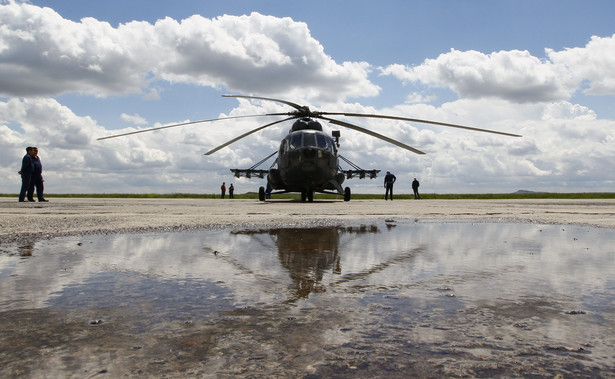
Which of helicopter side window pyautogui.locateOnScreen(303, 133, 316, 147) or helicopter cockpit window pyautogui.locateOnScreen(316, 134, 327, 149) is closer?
helicopter side window pyautogui.locateOnScreen(303, 133, 316, 147)

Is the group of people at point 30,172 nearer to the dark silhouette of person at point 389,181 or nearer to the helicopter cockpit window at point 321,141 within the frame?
the helicopter cockpit window at point 321,141

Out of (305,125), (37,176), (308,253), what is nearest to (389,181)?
(305,125)

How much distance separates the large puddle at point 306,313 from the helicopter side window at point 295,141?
14747 millimetres

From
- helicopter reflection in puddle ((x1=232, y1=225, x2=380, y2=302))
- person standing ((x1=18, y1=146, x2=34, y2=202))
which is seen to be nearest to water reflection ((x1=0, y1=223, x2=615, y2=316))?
helicopter reflection in puddle ((x1=232, y1=225, x2=380, y2=302))

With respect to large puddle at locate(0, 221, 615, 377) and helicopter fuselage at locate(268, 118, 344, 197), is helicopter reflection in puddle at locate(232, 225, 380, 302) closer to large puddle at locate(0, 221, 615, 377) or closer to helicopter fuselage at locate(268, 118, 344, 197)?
large puddle at locate(0, 221, 615, 377)

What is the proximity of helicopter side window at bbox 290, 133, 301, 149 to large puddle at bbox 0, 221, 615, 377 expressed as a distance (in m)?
14.7

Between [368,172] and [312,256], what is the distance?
80.0 feet

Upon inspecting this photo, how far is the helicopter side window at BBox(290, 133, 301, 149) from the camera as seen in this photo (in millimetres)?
18703

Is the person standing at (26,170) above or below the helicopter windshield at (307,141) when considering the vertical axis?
below

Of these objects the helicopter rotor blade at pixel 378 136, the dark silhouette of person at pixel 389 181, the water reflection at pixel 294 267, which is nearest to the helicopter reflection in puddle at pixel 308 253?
the water reflection at pixel 294 267

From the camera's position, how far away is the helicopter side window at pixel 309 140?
61.0 ft

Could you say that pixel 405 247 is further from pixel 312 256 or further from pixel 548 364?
pixel 548 364

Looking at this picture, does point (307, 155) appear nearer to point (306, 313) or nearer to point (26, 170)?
point (26, 170)

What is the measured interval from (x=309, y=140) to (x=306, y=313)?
16751 mm
